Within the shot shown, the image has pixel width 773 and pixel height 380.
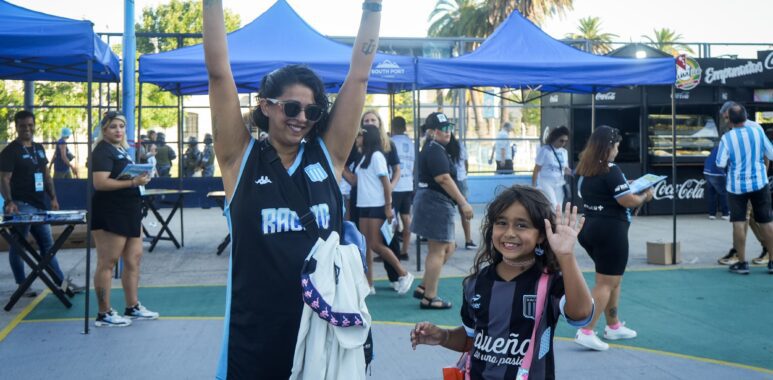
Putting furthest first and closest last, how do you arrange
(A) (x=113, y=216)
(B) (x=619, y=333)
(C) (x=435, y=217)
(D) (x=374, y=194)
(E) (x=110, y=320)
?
(D) (x=374, y=194)
(C) (x=435, y=217)
(E) (x=110, y=320)
(A) (x=113, y=216)
(B) (x=619, y=333)

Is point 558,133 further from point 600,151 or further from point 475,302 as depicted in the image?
point 475,302

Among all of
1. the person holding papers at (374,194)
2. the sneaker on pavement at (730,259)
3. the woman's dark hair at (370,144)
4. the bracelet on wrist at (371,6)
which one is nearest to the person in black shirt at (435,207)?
the person holding papers at (374,194)

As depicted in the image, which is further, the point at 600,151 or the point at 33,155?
the point at 33,155

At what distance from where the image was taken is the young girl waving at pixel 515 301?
263 centimetres

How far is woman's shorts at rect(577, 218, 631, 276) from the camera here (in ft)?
18.1

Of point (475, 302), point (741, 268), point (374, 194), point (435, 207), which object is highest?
Answer: point (374, 194)

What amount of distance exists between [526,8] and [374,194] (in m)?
29.9

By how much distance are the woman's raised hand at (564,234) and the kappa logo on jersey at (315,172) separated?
0.77 metres

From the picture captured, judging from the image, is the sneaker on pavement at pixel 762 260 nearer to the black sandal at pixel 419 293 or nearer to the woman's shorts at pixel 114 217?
the black sandal at pixel 419 293

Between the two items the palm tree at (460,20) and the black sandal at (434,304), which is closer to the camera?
the black sandal at (434,304)

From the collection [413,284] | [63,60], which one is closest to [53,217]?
[63,60]

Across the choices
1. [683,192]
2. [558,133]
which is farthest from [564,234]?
[683,192]

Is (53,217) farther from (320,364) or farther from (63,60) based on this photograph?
(320,364)

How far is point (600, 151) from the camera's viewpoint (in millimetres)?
5641
